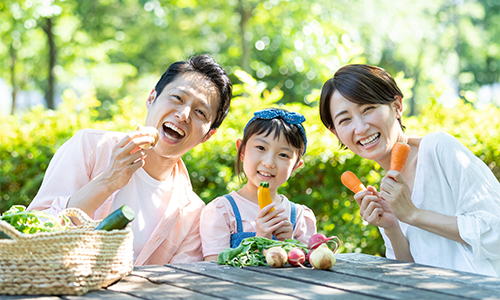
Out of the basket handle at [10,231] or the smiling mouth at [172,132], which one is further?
the smiling mouth at [172,132]

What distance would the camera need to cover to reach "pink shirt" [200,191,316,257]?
2.82 m

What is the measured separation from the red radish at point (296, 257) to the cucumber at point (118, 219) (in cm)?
77

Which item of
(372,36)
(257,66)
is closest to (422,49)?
(372,36)

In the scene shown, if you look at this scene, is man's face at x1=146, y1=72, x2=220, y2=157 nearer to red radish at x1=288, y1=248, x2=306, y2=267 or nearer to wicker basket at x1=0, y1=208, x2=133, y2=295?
red radish at x1=288, y1=248, x2=306, y2=267

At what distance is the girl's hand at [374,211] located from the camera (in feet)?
8.51

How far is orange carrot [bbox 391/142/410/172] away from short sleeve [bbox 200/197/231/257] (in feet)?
3.36

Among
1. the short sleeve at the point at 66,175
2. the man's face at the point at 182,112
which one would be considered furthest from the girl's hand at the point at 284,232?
the short sleeve at the point at 66,175

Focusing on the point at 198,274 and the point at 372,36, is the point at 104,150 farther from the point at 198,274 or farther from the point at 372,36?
the point at 372,36

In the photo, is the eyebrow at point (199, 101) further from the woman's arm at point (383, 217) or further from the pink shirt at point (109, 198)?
the woman's arm at point (383, 217)

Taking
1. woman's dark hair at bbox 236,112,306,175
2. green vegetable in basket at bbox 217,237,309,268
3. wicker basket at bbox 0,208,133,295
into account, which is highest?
woman's dark hair at bbox 236,112,306,175

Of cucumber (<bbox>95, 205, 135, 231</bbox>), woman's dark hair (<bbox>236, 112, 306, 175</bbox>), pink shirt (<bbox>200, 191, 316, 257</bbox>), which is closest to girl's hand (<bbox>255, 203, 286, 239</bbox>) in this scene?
pink shirt (<bbox>200, 191, 316, 257</bbox>)

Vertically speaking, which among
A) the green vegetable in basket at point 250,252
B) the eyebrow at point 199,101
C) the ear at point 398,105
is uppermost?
the ear at point 398,105

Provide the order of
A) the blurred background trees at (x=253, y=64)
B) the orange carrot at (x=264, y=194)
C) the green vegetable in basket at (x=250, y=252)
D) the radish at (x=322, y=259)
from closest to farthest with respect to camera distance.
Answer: the radish at (x=322, y=259)
the green vegetable in basket at (x=250, y=252)
the orange carrot at (x=264, y=194)
the blurred background trees at (x=253, y=64)

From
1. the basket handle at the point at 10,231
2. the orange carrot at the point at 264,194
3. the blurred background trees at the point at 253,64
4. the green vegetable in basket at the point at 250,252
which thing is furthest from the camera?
the blurred background trees at the point at 253,64
